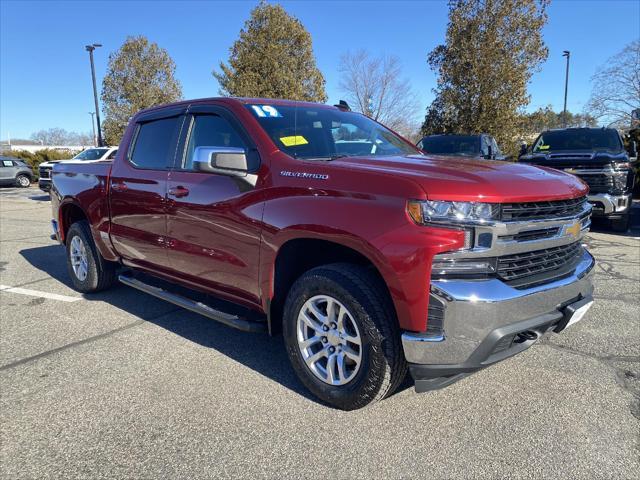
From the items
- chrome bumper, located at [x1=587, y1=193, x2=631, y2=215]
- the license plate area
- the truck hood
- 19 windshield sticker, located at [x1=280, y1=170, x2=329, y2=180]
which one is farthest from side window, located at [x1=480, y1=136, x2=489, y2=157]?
19 windshield sticker, located at [x1=280, y1=170, x2=329, y2=180]

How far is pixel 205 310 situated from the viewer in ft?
11.8

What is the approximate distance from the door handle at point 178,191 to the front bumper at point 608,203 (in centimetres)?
755

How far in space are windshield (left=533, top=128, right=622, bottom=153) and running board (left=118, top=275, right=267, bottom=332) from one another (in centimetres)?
885

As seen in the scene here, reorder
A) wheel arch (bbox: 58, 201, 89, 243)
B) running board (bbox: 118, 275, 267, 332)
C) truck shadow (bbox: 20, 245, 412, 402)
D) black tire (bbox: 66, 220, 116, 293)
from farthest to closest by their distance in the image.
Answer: wheel arch (bbox: 58, 201, 89, 243) < black tire (bbox: 66, 220, 116, 293) < truck shadow (bbox: 20, 245, 412, 402) < running board (bbox: 118, 275, 267, 332)

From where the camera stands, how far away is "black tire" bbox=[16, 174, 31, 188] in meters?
25.7

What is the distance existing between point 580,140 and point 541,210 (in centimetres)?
881

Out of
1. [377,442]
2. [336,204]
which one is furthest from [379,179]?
[377,442]

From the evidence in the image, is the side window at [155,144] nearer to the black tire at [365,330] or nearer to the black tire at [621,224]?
the black tire at [365,330]

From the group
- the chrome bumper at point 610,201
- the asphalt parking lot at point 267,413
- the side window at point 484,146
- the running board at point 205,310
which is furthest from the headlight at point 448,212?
the side window at point 484,146

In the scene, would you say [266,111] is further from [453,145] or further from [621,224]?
[621,224]

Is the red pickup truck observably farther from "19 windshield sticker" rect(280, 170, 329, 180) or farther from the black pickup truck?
the black pickup truck

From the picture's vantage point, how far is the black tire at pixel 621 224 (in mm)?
9266

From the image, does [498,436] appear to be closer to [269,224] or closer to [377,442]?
[377,442]

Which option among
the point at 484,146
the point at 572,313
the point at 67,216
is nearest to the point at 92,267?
the point at 67,216
